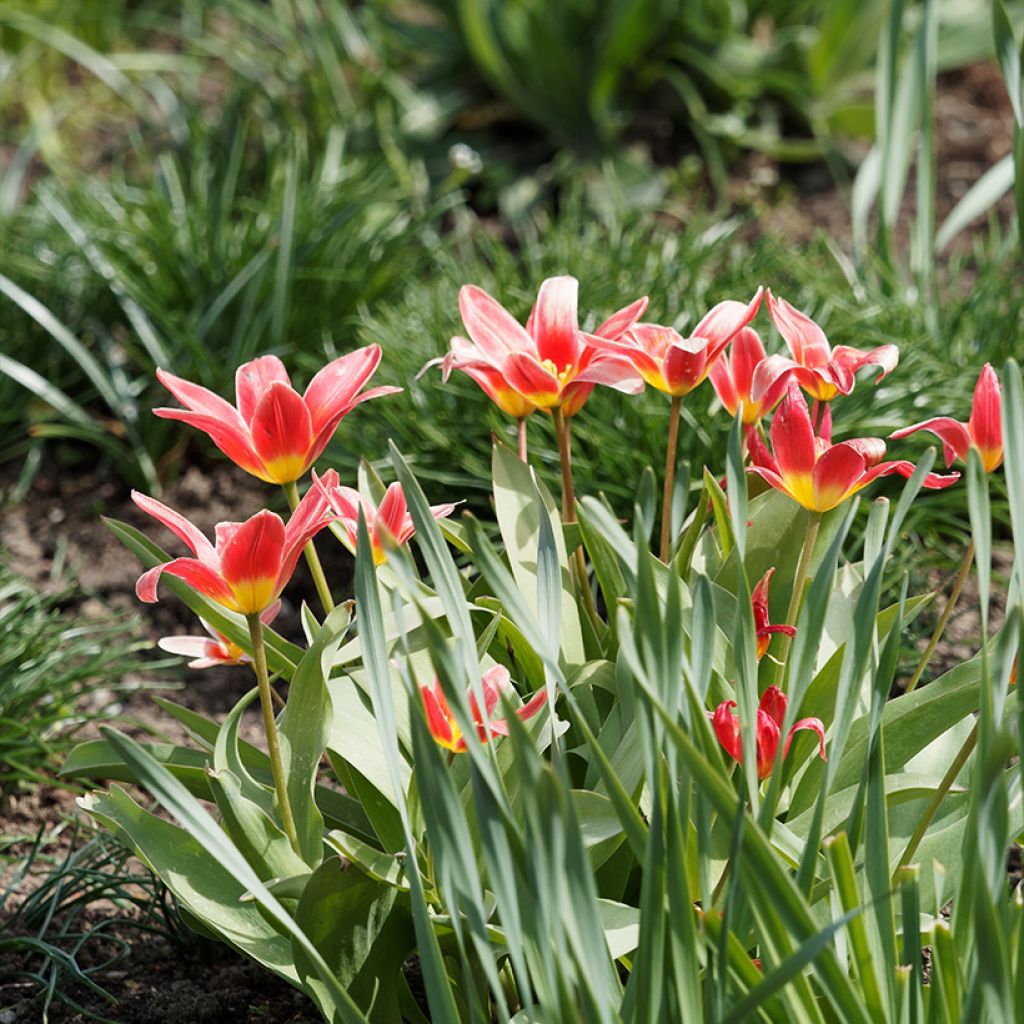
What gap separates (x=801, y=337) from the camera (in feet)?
4.31

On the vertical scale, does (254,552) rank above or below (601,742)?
above

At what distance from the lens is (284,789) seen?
121 cm

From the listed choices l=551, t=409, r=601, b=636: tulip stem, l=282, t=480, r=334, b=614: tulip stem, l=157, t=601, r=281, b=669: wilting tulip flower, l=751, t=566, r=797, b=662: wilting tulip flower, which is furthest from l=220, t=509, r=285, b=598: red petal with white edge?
l=751, t=566, r=797, b=662: wilting tulip flower

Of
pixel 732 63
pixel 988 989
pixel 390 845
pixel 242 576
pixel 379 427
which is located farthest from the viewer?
pixel 732 63

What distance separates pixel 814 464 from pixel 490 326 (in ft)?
1.19

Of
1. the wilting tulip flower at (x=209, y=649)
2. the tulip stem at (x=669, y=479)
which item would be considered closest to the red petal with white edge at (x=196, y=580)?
the wilting tulip flower at (x=209, y=649)

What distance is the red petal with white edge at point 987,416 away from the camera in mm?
1219

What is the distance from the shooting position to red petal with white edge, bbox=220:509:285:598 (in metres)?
1.11

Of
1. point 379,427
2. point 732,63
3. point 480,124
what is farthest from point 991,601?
point 480,124

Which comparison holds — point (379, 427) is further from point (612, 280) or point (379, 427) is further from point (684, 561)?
point (684, 561)

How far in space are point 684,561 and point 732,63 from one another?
240 centimetres

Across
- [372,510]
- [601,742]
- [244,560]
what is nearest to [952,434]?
[601,742]

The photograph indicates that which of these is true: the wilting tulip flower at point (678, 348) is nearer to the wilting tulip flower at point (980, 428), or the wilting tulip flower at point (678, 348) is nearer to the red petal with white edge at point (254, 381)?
the wilting tulip flower at point (980, 428)

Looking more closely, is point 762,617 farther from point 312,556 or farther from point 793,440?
point 312,556
